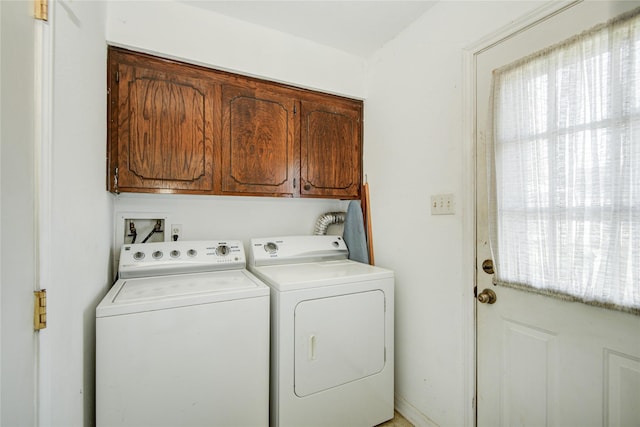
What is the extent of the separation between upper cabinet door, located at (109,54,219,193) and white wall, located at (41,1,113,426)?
12cm

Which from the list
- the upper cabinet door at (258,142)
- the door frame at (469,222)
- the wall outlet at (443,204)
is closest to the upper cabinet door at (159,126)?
the upper cabinet door at (258,142)

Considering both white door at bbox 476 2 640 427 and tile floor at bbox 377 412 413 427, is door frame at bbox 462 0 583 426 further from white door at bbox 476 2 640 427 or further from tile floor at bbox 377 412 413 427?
tile floor at bbox 377 412 413 427

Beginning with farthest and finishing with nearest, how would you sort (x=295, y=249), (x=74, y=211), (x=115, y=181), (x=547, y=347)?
(x=295, y=249)
(x=115, y=181)
(x=547, y=347)
(x=74, y=211)

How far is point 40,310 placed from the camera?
0.79m

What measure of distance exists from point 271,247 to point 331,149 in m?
0.87

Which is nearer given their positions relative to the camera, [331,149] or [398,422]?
[398,422]

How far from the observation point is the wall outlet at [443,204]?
→ 1.47 meters

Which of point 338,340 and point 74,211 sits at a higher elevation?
point 74,211

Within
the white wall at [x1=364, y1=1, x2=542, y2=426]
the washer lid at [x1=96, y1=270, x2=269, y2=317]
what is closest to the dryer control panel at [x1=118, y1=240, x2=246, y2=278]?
the washer lid at [x1=96, y1=270, x2=269, y2=317]

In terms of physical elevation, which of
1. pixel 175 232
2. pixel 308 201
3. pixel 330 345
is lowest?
pixel 330 345

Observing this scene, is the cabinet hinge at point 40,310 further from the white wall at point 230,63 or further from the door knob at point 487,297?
the door knob at point 487,297

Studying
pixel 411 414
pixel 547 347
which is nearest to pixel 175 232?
pixel 411 414

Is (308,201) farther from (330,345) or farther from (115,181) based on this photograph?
(115,181)

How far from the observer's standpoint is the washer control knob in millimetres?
1906
